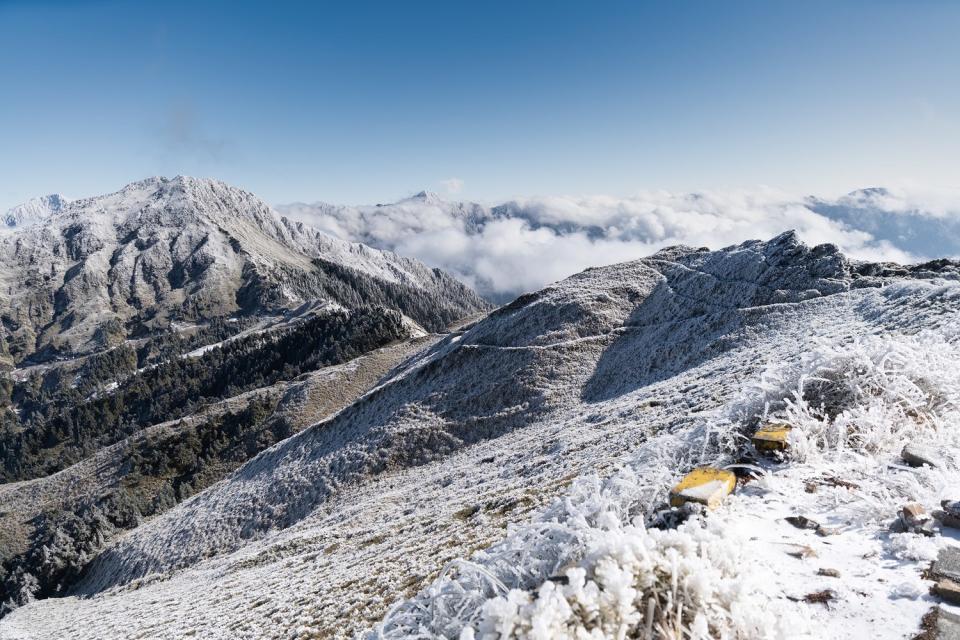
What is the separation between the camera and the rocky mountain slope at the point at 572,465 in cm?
621

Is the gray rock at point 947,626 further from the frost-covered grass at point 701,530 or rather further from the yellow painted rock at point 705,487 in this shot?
the yellow painted rock at point 705,487

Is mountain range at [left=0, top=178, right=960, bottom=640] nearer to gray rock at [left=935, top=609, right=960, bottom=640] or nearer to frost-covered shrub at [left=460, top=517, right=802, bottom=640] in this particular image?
frost-covered shrub at [left=460, top=517, right=802, bottom=640]

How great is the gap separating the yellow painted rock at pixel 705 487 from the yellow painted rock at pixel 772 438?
4.82ft

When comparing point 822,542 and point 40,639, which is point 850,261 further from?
point 40,639

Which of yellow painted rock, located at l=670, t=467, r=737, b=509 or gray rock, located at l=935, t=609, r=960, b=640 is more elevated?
yellow painted rock, located at l=670, t=467, r=737, b=509

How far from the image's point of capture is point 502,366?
59.7 m

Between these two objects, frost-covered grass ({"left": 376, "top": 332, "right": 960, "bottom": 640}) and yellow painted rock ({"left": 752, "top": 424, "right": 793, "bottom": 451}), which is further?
yellow painted rock ({"left": 752, "top": 424, "right": 793, "bottom": 451})

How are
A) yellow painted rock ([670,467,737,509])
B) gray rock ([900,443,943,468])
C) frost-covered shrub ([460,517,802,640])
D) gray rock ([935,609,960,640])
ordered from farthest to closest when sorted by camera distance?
gray rock ([900,443,943,468])
yellow painted rock ([670,467,737,509])
gray rock ([935,609,960,640])
frost-covered shrub ([460,517,802,640])

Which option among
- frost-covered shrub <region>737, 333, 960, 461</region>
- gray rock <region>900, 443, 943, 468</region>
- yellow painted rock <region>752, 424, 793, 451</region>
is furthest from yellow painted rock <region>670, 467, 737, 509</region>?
gray rock <region>900, 443, 943, 468</region>

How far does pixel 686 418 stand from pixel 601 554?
19.9m

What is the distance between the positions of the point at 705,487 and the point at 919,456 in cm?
406

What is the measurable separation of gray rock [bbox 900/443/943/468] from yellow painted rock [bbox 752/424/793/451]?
1844 millimetres

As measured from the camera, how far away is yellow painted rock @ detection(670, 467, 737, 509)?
308 inches

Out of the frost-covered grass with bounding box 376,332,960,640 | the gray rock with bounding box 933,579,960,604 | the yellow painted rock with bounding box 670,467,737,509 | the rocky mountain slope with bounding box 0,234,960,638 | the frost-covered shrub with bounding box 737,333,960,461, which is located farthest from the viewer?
the frost-covered shrub with bounding box 737,333,960,461
